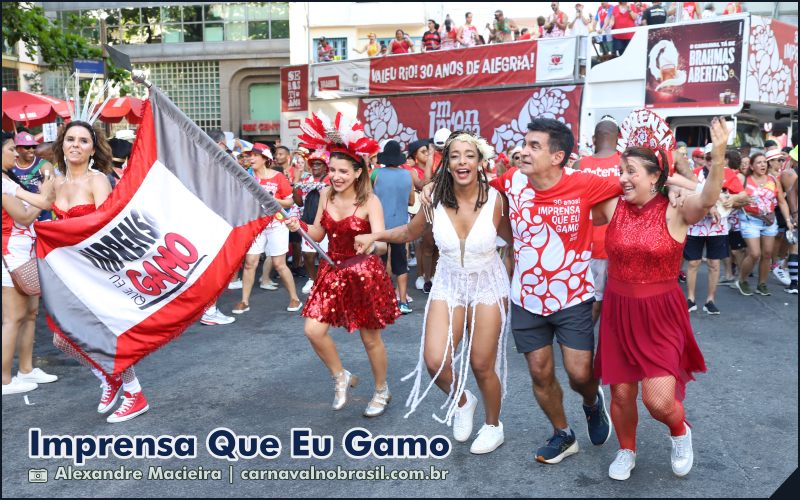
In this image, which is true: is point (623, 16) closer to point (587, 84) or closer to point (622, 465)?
point (587, 84)

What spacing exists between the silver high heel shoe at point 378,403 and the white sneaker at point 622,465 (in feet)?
5.22

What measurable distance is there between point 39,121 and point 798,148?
39.0ft

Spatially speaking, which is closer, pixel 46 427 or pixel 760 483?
pixel 760 483

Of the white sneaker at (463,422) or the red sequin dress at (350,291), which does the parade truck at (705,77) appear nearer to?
the red sequin dress at (350,291)

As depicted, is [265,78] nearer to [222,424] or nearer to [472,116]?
[472,116]

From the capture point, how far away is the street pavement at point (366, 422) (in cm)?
383

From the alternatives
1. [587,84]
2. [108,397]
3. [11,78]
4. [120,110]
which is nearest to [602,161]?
[108,397]

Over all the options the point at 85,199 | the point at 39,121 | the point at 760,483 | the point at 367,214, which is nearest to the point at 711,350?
the point at 760,483

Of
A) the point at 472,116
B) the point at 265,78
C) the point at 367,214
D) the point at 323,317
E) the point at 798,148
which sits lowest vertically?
the point at 323,317

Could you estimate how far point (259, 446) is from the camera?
437cm

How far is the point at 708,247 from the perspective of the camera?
8.31 metres

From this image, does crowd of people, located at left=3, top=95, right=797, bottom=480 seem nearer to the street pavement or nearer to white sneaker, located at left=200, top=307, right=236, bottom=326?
the street pavement

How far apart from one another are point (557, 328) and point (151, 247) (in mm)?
2528

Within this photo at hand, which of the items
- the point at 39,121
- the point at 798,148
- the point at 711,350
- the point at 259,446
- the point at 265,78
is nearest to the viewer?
the point at 259,446
